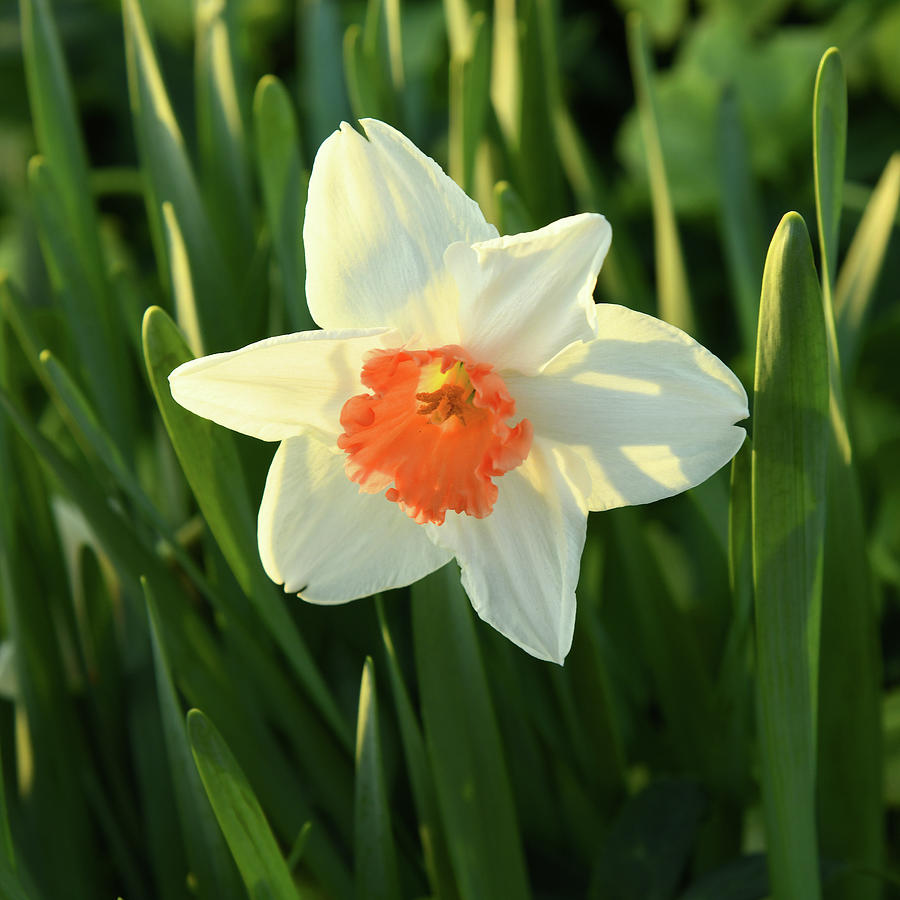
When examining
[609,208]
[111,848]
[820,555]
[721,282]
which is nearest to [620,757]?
[820,555]

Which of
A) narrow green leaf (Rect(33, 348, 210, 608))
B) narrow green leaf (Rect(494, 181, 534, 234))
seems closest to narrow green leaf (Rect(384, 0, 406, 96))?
narrow green leaf (Rect(494, 181, 534, 234))

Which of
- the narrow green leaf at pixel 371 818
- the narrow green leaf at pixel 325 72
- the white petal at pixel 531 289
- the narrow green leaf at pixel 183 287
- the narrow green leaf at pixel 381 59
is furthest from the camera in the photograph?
the narrow green leaf at pixel 325 72

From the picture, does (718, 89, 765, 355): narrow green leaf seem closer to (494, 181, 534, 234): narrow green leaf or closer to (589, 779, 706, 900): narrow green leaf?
(494, 181, 534, 234): narrow green leaf

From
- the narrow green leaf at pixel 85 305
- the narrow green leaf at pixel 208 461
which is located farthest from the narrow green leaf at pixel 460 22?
the narrow green leaf at pixel 208 461

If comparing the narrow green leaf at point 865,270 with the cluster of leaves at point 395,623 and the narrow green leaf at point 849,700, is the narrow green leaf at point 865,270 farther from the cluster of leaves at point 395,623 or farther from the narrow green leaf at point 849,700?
the narrow green leaf at point 849,700

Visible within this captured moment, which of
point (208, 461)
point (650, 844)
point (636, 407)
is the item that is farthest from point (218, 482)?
point (650, 844)

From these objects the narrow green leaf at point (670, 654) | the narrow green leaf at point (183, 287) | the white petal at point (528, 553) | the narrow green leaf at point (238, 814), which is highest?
the narrow green leaf at point (183, 287)

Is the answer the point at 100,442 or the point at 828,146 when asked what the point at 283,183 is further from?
the point at 828,146
